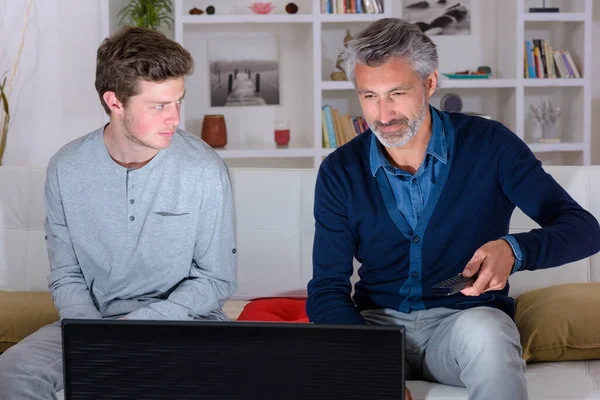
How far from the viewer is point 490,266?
1672mm

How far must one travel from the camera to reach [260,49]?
16.8 ft

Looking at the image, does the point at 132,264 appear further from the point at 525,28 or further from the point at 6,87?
the point at 525,28

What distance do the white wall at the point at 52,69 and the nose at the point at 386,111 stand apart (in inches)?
112

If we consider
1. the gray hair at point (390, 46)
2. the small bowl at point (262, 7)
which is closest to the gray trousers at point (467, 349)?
the gray hair at point (390, 46)

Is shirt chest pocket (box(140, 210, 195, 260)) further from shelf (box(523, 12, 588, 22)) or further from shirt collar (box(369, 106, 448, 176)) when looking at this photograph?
shelf (box(523, 12, 588, 22))

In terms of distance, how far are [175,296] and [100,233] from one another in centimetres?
28

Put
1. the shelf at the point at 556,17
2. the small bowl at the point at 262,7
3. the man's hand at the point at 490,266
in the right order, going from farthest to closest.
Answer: the small bowl at the point at 262,7 < the shelf at the point at 556,17 < the man's hand at the point at 490,266

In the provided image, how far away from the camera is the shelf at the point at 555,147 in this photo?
493 centimetres

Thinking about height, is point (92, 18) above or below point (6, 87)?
above

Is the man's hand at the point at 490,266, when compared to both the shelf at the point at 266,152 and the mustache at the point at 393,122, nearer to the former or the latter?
the mustache at the point at 393,122

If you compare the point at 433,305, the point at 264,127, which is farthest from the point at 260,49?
the point at 433,305

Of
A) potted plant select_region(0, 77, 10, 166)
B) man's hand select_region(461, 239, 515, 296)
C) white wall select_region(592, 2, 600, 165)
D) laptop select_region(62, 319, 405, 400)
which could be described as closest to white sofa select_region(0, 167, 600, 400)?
man's hand select_region(461, 239, 515, 296)

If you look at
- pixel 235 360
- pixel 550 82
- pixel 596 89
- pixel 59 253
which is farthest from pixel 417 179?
pixel 596 89

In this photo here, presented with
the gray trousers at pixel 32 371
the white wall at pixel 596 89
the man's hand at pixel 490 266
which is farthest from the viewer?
the white wall at pixel 596 89
